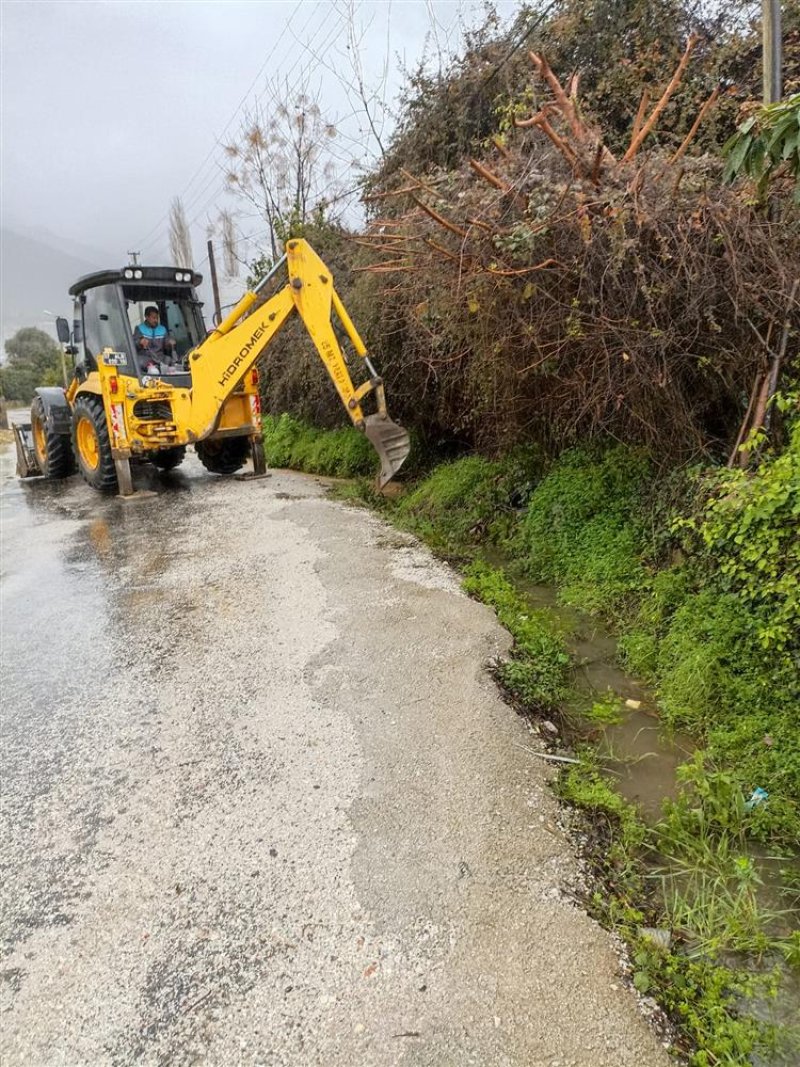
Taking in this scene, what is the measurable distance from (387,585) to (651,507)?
2.11 meters

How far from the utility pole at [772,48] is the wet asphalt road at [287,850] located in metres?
3.70

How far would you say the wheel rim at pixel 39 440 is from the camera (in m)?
10.7

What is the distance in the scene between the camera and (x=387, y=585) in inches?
207

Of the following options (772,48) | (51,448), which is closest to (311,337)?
(772,48)

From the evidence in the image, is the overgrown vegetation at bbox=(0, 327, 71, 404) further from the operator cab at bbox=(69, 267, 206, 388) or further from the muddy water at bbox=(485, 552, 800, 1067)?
the muddy water at bbox=(485, 552, 800, 1067)

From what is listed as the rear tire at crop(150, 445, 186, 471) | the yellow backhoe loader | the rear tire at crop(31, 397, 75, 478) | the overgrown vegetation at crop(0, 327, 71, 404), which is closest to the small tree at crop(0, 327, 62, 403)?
the overgrown vegetation at crop(0, 327, 71, 404)

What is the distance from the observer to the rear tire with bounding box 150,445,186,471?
34.1 feet

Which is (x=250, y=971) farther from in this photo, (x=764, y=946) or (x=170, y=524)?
(x=170, y=524)

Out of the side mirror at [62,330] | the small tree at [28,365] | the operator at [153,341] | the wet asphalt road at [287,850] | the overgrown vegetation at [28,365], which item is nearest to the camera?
the wet asphalt road at [287,850]

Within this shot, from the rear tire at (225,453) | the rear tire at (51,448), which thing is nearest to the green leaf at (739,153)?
the rear tire at (225,453)

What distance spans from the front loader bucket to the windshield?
12.3 ft

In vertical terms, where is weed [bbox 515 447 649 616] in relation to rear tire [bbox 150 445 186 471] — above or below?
below

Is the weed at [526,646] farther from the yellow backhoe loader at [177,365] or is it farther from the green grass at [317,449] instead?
the green grass at [317,449]

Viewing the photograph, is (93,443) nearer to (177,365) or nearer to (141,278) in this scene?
(177,365)
